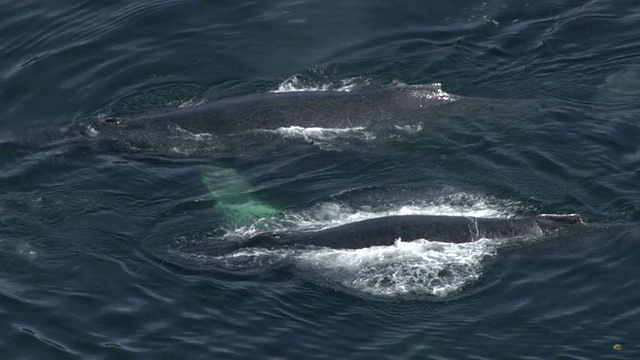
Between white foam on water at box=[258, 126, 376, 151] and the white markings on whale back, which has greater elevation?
white foam on water at box=[258, 126, 376, 151]

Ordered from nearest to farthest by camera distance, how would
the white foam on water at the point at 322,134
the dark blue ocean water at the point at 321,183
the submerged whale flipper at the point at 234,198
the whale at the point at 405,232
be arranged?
the dark blue ocean water at the point at 321,183 → the whale at the point at 405,232 → the submerged whale flipper at the point at 234,198 → the white foam on water at the point at 322,134

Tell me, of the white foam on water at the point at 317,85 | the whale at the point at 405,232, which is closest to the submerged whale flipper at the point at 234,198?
the whale at the point at 405,232

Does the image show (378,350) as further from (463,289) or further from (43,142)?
(43,142)

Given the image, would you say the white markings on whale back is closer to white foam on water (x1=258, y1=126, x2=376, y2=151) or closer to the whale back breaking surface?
white foam on water (x1=258, y1=126, x2=376, y2=151)

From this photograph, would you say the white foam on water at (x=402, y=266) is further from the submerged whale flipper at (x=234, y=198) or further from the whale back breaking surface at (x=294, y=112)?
the whale back breaking surface at (x=294, y=112)

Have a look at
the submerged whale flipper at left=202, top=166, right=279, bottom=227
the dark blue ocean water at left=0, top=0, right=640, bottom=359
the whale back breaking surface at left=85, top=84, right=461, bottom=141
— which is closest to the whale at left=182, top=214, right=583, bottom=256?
the dark blue ocean water at left=0, top=0, right=640, bottom=359

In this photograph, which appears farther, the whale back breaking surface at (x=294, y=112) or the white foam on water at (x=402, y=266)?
the whale back breaking surface at (x=294, y=112)

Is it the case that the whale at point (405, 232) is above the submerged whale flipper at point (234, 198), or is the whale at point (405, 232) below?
below
